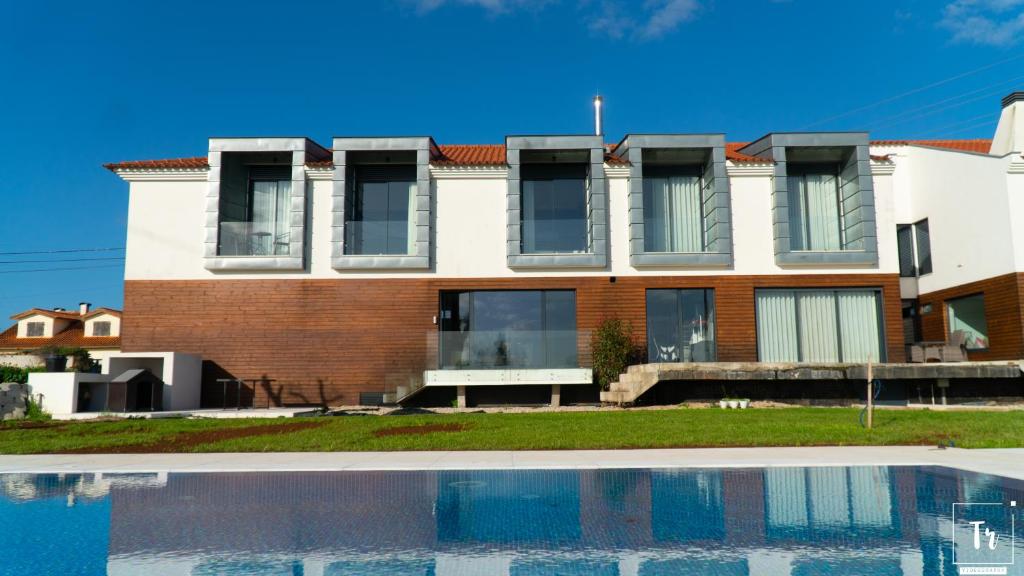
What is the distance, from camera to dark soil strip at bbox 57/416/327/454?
10.6 m

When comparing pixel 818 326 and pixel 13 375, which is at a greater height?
pixel 818 326

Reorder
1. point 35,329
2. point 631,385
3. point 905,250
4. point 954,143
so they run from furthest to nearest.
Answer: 1. point 35,329
2. point 954,143
3. point 905,250
4. point 631,385

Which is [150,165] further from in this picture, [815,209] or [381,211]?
[815,209]

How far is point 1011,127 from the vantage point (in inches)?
888

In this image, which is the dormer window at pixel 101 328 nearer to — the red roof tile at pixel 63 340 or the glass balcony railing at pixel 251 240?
the red roof tile at pixel 63 340

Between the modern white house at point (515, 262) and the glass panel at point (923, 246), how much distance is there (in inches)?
10.6

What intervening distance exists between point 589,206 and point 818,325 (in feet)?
25.6

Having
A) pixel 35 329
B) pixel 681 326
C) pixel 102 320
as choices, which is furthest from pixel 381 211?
pixel 35 329

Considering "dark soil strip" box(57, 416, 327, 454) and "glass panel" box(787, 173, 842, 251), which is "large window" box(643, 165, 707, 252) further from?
"dark soil strip" box(57, 416, 327, 454)

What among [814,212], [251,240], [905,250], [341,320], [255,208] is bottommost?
[341,320]

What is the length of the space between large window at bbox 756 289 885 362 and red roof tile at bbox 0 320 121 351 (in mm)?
39113

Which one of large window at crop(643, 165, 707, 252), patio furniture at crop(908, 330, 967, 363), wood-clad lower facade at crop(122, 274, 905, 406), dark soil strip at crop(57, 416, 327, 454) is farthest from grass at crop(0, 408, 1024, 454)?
large window at crop(643, 165, 707, 252)

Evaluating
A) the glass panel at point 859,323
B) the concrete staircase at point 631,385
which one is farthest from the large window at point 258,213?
the glass panel at point 859,323

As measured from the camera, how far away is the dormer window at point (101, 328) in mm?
46000
